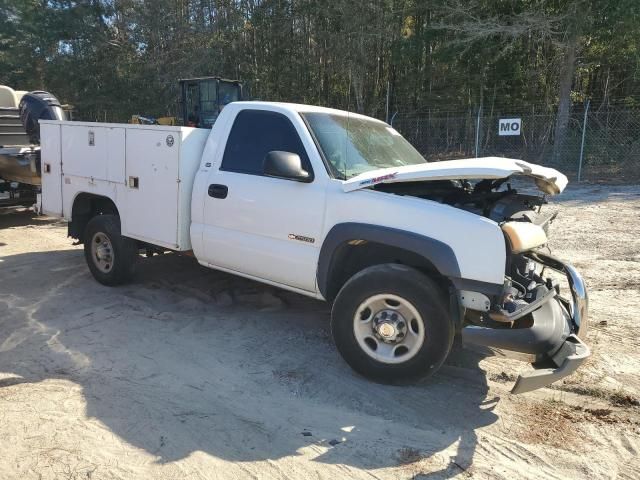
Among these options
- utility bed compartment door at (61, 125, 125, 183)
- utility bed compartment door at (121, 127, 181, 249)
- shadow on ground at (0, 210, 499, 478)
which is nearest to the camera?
shadow on ground at (0, 210, 499, 478)

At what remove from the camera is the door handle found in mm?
4781

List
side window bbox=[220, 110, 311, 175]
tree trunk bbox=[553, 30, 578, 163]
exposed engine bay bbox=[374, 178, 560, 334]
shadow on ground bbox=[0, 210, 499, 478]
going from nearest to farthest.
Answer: shadow on ground bbox=[0, 210, 499, 478] < exposed engine bay bbox=[374, 178, 560, 334] < side window bbox=[220, 110, 311, 175] < tree trunk bbox=[553, 30, 578, 163]

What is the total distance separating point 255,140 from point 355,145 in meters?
0.90

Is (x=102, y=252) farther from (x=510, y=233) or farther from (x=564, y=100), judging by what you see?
(x=564, y=100)

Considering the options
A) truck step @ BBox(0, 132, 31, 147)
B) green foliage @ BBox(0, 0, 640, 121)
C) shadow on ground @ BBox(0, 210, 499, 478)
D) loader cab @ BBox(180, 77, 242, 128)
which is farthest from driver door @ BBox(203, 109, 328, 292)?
green foliage @ BBox(0, 0, 640, 121)

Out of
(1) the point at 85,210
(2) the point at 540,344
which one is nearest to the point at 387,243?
(2) the point at 540,344

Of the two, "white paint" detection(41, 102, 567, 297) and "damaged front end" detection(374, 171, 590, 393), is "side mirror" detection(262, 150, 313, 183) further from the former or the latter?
"damaged front end" detection(374, 171, 590, 393)

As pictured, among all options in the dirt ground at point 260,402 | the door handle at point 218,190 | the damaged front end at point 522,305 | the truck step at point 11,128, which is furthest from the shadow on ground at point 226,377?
the truck step at point 11,128

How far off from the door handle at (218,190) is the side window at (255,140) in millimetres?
175

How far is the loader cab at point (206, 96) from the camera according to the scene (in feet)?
47.8

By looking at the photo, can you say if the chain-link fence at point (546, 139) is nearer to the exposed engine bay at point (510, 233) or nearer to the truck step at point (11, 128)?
the truck step at point (11, 128)

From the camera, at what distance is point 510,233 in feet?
11.3

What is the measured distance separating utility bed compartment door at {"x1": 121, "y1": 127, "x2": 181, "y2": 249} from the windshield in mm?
1408

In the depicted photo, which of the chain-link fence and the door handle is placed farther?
the chain-link fence
